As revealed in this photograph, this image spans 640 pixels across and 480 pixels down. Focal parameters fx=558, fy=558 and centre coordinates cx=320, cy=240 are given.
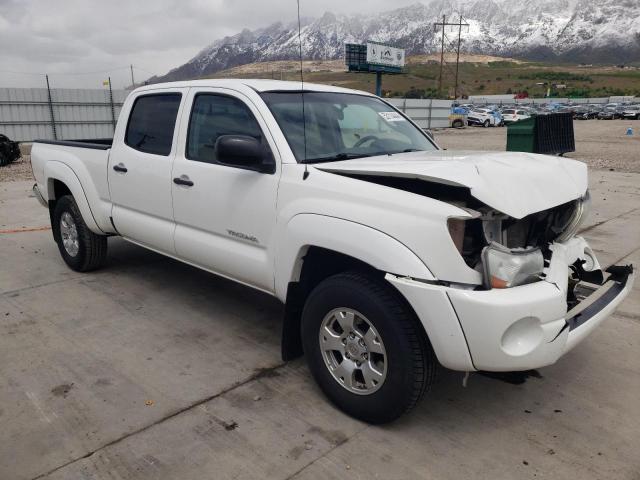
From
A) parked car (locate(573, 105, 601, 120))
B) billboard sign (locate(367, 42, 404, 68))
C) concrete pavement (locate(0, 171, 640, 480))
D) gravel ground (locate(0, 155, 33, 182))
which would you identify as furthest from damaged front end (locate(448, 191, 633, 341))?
parked car (locate(573, 105, 601, 120))

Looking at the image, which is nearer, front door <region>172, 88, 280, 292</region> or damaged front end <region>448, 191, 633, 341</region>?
damaged front end <region>448, 191, 633, 341</region>

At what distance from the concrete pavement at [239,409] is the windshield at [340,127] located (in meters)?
1.46

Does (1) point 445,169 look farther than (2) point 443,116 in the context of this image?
No

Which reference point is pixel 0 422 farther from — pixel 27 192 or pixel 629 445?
pixel 27 192

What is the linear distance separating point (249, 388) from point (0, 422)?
136 centimetres

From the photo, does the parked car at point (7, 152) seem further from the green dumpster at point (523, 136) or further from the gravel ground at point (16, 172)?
the green dumpster at point (523, 136)

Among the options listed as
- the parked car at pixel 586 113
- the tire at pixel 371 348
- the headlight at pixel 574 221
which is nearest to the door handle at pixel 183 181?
the tire at pixel 371 348

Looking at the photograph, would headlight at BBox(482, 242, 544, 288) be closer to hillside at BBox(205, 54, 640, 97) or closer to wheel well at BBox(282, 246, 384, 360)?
wheel well at BBox(282, 246, 384, 360)

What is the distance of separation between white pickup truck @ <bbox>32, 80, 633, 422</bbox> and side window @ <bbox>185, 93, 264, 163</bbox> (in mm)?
12

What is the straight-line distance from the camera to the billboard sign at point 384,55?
145ft

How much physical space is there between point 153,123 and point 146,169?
0.40 metres

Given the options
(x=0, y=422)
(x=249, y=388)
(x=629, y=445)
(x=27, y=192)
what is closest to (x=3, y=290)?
(x=0, y=422)

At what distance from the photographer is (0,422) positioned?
3027 mm

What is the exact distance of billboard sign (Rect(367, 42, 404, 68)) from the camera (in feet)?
145
